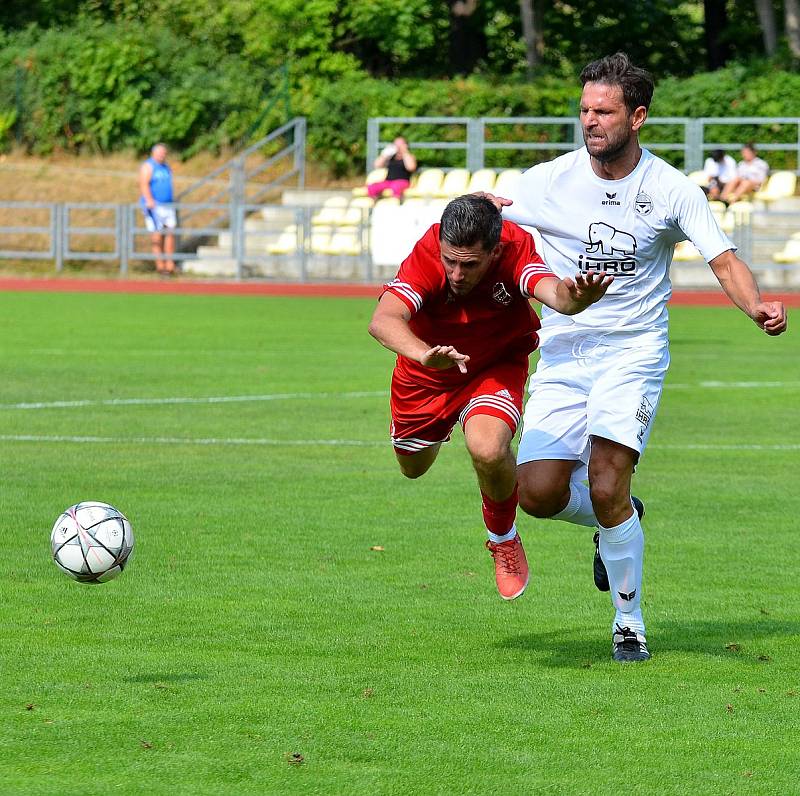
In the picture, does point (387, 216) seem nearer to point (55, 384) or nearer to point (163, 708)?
point (55, 384)

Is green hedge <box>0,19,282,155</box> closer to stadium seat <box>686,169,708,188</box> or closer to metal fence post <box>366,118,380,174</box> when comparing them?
metal fence post <box>366,118,380,174</box>

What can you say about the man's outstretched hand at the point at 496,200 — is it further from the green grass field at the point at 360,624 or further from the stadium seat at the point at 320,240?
the stadium seat at the point at 320,240

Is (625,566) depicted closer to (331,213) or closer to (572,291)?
(572,291)

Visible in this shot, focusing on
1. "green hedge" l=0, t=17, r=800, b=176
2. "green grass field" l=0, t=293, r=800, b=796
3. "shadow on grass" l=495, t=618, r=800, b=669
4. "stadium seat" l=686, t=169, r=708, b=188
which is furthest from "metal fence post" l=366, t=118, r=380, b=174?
"shadow on grass" l=495, t=618, r=800, b=669

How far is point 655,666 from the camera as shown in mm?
6477

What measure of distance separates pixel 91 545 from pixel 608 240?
7.90ft

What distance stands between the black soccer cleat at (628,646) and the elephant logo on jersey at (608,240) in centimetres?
154

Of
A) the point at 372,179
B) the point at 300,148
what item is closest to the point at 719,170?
the point at 372,179

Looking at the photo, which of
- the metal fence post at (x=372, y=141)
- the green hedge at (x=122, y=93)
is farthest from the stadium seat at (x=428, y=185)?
the green hedge at (x=122, y=93)

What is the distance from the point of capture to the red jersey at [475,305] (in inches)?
270

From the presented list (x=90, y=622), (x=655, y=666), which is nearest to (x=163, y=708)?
(x=90, y=622)

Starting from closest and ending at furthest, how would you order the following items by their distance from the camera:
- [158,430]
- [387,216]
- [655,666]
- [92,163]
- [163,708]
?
[163,708] → [655,666] → [158,430] → [387,216] → [92,163]

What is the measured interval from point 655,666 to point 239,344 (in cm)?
1470

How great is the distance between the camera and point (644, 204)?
22.8 feet
